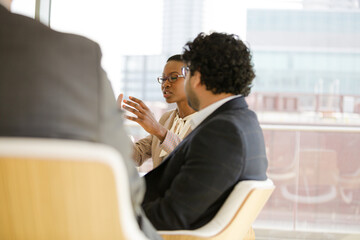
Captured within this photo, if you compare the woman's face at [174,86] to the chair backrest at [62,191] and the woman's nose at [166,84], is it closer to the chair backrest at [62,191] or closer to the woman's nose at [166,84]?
the woman's nose at [166,84]

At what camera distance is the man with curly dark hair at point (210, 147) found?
1253 millimetres

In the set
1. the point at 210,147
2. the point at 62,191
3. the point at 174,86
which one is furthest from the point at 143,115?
the point at 62,191

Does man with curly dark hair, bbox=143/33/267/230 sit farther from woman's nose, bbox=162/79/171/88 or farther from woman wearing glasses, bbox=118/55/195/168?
woman's nose, bbox=162/79/171/88

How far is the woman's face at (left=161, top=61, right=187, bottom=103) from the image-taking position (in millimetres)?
2482

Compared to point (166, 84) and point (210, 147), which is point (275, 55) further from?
point (210, 147)

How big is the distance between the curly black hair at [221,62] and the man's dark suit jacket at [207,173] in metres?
0.23

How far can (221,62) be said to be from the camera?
5.04 feet

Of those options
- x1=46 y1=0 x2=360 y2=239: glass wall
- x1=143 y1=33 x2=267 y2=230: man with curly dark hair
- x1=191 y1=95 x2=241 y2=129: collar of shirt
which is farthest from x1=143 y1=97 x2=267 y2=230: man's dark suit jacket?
x1=46 y1=0 x2=360 y2=239: glass wall

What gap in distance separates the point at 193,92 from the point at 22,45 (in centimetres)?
88

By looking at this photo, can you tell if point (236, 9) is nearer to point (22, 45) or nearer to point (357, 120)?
point (357, 120)

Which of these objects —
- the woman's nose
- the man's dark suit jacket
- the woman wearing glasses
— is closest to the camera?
the man's dark suit jacket

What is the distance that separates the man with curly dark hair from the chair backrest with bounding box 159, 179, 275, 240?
29mm

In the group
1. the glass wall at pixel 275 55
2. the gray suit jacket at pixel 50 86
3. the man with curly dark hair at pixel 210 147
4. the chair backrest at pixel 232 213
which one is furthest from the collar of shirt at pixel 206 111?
the glass wall at pixel 275 55

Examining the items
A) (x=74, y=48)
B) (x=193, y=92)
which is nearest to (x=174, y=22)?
(x=193, y=92)
